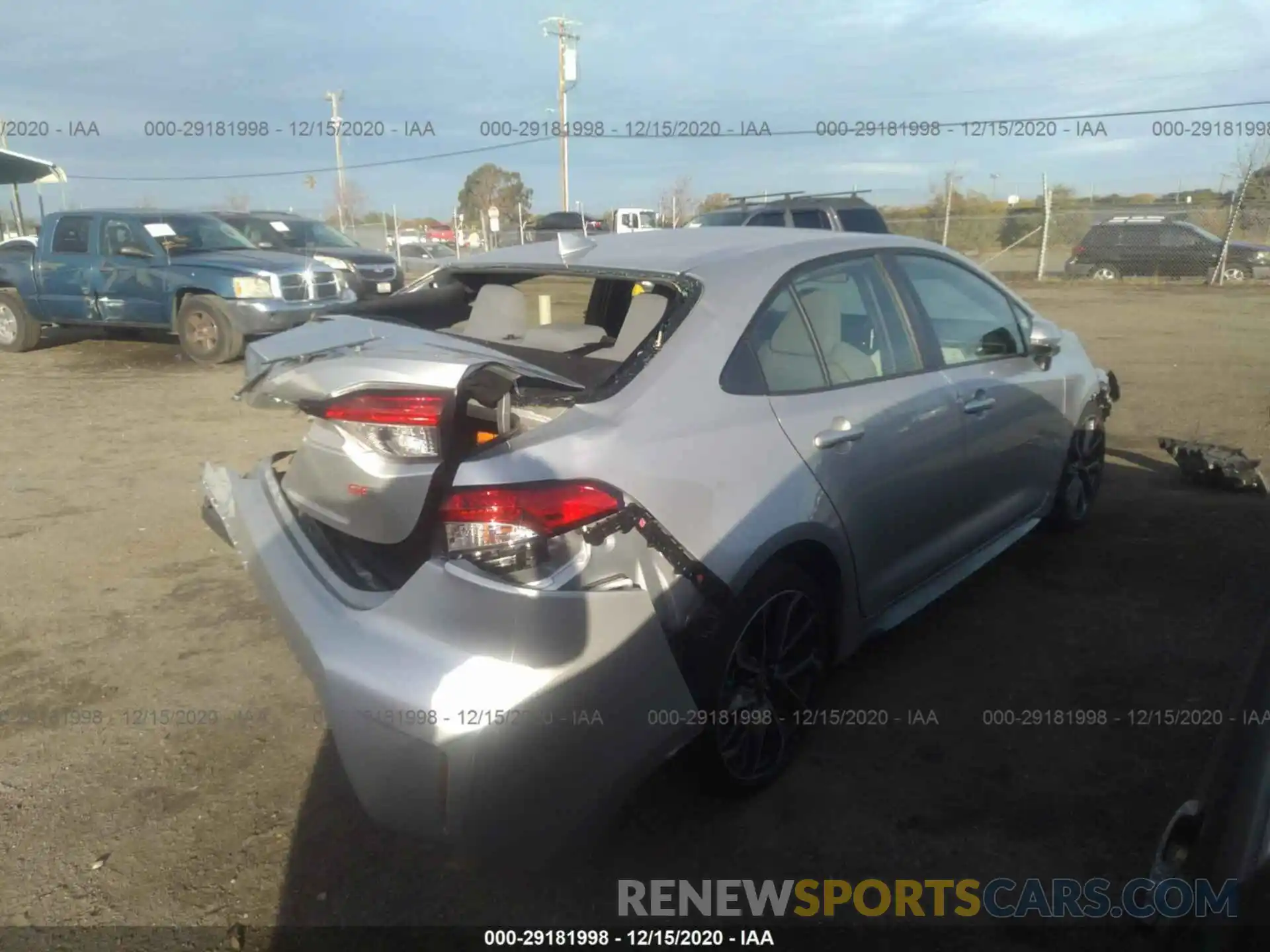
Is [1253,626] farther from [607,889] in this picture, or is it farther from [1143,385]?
[1143,385]

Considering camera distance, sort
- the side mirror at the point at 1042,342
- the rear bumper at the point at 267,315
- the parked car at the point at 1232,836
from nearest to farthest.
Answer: the parked car at the point at 1232,836 → the side mirror at the point at 1042,342 → the rear bumper at the point at 267,315

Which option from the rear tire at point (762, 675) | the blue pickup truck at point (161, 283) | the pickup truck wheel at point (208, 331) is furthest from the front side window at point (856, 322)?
the pickup truck wheel at point (208, 331)

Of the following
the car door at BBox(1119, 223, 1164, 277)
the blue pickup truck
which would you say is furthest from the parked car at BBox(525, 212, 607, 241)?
the blue pickup truck

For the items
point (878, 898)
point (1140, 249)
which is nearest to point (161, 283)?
point (878, 898)

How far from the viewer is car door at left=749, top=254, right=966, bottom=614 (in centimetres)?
297

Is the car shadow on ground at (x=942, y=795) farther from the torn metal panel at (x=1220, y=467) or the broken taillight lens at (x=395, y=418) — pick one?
the torn metal panel at (x=1220, y=467)

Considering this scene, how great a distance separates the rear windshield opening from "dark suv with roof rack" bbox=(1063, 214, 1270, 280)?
20.1 meters

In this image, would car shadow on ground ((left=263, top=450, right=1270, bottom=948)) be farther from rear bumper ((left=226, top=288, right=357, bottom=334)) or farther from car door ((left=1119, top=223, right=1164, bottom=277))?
car door ((left=1119, top=223, right=1164, bottom=277))

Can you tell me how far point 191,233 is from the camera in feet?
39.5

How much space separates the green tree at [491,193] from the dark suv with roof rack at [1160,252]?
32806mm

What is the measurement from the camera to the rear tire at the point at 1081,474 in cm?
480

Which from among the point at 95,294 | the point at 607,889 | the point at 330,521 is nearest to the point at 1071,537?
the point at 607,889

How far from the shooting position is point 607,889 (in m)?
2.62

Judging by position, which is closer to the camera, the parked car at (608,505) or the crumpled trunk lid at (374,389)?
the parked car at (608,505)
